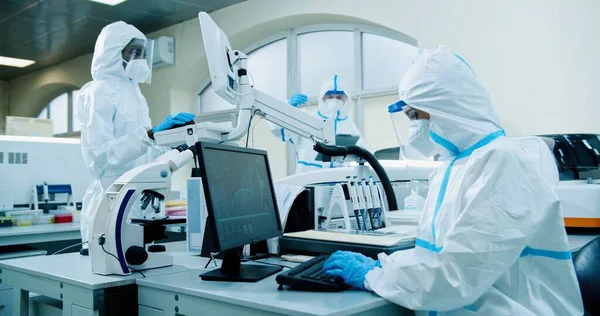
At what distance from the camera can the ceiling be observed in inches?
207

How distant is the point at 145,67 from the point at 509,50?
248cm

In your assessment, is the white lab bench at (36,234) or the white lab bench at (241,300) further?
the white lab bench at (36,234)

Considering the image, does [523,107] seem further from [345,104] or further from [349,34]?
[349,34]

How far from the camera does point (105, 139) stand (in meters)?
2.49

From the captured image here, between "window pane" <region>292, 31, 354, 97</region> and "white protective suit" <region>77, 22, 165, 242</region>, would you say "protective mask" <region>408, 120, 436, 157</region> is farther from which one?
"window pane" <region>292, 31, 354, 97</region>

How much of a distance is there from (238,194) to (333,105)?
2.91 meters

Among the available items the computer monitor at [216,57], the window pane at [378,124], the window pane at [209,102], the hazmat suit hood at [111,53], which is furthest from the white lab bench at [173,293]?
the window pane at [209,102]

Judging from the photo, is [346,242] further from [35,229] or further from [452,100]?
[35,229]

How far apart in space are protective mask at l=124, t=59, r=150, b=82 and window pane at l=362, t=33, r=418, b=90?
2.51 metres

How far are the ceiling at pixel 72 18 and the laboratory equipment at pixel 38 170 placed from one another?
2235mm

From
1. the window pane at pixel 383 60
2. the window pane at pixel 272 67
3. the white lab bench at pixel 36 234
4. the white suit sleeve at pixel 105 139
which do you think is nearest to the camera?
the white suit sleeve at pixel 105 139

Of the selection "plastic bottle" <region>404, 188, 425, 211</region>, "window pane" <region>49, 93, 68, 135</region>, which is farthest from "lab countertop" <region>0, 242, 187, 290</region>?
"window pane" <region>49, 93, 68, 135</region>

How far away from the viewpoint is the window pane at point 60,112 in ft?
28.6

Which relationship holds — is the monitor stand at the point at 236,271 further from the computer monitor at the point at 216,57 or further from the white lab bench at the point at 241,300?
the computer monitor at the point at 216,57
